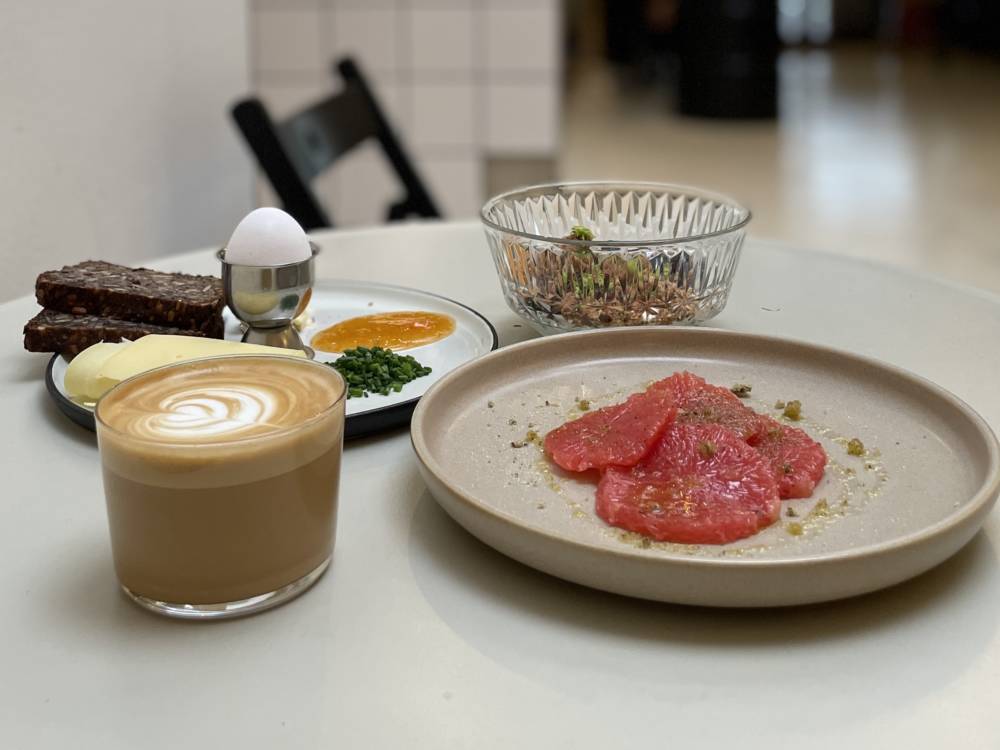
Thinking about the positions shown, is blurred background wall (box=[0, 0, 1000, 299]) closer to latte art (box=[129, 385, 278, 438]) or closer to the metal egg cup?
the metal egg cup

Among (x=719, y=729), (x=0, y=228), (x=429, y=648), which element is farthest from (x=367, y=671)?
(x=0, y=228)

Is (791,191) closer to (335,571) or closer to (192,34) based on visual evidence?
(192,34)

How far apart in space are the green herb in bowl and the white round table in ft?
0.43

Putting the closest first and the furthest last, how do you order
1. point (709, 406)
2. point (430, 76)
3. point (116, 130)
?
point (709, 406)
point (116, 130)
point (430, 76)

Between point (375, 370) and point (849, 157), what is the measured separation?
4941mm

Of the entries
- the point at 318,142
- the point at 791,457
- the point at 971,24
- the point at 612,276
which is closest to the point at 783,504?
the point at 791,457

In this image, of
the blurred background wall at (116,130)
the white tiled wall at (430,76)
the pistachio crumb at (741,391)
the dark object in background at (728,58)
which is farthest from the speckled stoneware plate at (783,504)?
the dark object in background at (728,58)

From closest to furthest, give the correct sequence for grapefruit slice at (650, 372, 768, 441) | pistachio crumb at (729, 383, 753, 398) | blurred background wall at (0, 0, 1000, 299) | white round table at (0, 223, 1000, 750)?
white round table at (0, 223, 1000, 750) < grapefruit slice at (650, 372, 768, 441) < pistachio crumb at (729, 383, 753, 398) < blurred background wall at (0, 0, 1000, 299)

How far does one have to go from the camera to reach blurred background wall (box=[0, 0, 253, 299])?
55.0 inches

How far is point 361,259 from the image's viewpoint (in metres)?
1.29

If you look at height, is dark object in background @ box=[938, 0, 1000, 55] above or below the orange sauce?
above

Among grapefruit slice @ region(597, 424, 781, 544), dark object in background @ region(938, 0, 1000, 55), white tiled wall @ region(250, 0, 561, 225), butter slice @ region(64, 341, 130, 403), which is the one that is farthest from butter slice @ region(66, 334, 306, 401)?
dark object in background @ region(938, 0, 1000, 55)

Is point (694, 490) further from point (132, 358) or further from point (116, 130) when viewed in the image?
point (116, 130)

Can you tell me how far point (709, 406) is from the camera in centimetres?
74
